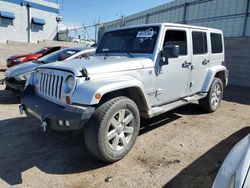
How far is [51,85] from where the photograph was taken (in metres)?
3.73

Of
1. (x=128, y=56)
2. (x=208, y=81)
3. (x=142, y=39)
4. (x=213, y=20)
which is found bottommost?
(x=208, y=81)

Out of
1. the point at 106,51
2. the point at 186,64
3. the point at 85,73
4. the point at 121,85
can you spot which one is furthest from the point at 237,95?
the point at 85,73

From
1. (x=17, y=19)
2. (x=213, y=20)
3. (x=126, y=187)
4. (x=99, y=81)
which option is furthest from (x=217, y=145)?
(x=17, y=19)

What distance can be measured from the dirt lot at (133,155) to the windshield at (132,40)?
1.58 m

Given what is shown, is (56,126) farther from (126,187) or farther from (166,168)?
(166,168)

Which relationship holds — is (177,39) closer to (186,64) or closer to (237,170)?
(186,64)

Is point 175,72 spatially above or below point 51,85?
above

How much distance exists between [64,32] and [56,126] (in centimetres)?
2820

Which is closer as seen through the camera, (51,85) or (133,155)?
(51,85)

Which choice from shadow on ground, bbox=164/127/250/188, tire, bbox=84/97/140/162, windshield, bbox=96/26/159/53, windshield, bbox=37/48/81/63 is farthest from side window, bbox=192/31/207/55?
windshield, bbox=37/48/81/63

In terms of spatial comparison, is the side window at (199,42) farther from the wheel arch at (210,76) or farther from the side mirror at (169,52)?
the side mirror at (169,52)

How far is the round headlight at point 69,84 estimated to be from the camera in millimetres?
3371

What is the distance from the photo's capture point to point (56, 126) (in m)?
3.24

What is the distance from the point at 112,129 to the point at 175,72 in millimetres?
1898
